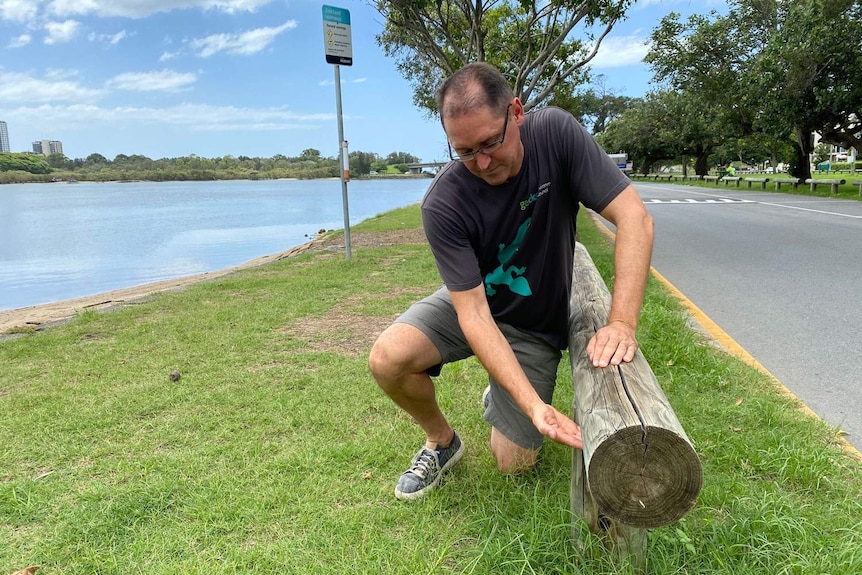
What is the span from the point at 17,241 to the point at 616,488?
802 inches

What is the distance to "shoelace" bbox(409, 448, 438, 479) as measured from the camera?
8.50 feet

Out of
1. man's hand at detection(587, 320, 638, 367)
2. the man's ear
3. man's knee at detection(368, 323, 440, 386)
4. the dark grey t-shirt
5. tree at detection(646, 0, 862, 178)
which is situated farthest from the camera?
tree at detection(646, 0, 862, 178)

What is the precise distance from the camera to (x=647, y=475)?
161cm

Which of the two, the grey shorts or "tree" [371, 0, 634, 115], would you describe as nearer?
the grey shorts

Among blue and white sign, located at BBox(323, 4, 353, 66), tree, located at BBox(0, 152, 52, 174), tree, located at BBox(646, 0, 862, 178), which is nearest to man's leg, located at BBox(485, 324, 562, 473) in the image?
blue and white sign, located at BBox(323, 4, 353, 66)

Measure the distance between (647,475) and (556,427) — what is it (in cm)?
30

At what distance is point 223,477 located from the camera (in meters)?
2.71

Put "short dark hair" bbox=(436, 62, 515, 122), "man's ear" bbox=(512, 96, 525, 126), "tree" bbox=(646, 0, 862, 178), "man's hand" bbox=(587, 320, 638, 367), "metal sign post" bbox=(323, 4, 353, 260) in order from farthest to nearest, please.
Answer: "tree" bbox=(646, 0, 862, 178) → "metal sign post" bbox=(323, 4, 353, 260) → "man's ear" bbox=(512, 96, 525, 126) → "short dark hair" bbox=(436, 62, 515, 122) → "man's hand" bbox=(587, 320, 638, 367)

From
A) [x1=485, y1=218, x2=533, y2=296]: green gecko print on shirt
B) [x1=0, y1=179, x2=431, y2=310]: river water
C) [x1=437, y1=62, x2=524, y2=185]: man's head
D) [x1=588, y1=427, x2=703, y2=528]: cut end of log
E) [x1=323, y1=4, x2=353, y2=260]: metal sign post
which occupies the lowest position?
[x1=0, y1=179, x2=431, y2=310]: river water

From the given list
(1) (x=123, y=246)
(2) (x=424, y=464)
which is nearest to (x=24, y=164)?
(1) (x=123, y=246)

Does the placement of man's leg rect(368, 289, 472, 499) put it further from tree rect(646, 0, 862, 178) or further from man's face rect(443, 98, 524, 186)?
tree rect(646, 0, 862, 178)

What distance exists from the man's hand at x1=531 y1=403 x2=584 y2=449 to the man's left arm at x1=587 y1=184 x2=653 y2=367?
23 centimetres

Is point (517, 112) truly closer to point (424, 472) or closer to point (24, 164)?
point (424, 472)

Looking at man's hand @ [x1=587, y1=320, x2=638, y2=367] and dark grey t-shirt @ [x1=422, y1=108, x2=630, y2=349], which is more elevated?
dark grey t-shirt @ [x1=422, y1=108, x2=630, y2=349]
